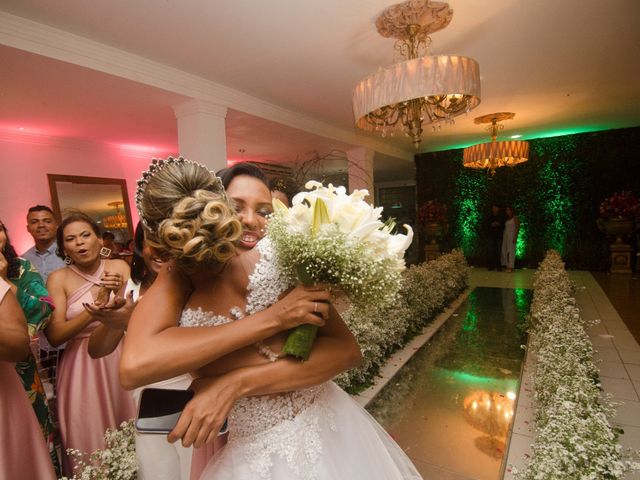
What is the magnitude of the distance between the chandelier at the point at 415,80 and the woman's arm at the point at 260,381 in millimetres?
2638

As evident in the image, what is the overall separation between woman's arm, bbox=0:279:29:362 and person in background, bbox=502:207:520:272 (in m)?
11.5

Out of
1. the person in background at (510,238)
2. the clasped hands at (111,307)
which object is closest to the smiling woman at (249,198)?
the clasped hands at (111,307)

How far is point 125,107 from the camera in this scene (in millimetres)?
5227

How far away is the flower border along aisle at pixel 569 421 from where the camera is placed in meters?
1.68

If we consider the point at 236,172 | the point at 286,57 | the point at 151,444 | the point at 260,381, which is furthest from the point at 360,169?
the point at 260,381

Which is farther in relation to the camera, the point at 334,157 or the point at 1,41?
the point at 334,157

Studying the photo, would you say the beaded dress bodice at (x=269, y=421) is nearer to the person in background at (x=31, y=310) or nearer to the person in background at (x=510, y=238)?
the person in background at (x=31, y=310)

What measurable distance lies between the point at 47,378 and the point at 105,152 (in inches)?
260

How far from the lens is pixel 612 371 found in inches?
151

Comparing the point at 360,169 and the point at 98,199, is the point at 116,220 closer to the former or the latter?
the point at 98,199

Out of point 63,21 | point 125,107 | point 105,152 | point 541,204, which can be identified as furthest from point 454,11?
point 541,204

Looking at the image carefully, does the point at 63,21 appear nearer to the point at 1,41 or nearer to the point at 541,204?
the point at 1,41

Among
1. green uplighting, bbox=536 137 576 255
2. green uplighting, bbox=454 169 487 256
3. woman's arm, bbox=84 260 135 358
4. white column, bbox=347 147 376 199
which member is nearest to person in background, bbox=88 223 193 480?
woman's arm, bbox=84 260 135 358

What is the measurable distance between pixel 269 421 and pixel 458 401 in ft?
10.2
